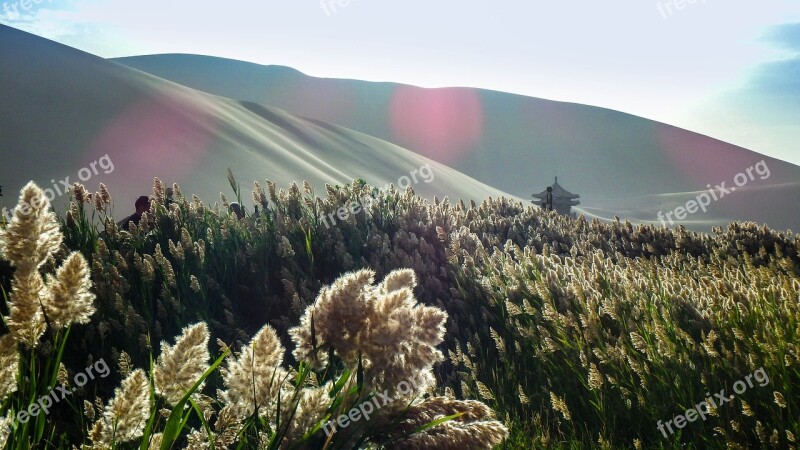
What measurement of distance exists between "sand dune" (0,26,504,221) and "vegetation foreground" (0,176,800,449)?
28.0 metres

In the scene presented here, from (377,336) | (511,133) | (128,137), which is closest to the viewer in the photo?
(377,336)

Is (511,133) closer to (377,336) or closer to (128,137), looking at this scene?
(128,137)

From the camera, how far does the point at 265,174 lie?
161 feet

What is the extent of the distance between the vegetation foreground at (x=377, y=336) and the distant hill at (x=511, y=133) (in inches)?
3621

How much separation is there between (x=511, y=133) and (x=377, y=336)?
122 metres

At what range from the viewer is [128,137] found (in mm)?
46031

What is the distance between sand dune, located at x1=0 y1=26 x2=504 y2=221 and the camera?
130 feet

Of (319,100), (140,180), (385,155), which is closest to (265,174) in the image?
(140,180)

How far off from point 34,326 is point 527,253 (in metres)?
5.62

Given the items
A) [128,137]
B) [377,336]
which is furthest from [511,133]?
[377,336]

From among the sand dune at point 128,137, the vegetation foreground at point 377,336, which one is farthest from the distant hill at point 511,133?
the vegetation foreground at point 377,336

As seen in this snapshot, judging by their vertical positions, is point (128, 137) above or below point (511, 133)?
below

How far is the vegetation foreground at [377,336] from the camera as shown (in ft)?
6.47

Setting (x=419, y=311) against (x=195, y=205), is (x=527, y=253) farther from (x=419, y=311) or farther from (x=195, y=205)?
(x=419, y=311)
